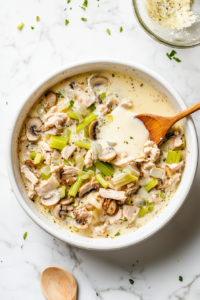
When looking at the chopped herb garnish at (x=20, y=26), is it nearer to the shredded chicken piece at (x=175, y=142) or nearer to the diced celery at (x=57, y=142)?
→ the diced celery at (x=57, y=142)

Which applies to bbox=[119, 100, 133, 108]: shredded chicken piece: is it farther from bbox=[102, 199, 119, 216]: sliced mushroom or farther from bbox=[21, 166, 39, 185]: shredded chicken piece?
bbox=[21, 166, 39, 185]: shredded chicken piece

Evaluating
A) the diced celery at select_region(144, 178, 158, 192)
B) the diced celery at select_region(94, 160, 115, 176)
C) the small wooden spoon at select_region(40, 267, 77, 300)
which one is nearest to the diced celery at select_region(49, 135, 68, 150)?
the diced celery at select_region(94, 160, 115, 176)

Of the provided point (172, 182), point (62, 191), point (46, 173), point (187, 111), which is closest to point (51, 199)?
point (62, 191)

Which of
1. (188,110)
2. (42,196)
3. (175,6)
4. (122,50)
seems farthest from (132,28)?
(42,196)

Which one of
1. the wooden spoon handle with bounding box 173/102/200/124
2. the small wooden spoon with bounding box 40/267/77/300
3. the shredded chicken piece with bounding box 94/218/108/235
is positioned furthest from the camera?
the small wooden spoon with bounding box 40/267/77/300

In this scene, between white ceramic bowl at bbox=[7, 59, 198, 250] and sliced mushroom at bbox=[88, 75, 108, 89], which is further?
sliced mushroom at bbox=[88, 75, 108, 89]

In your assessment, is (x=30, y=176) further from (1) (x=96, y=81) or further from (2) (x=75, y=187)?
(1) (x=96, y=81)
